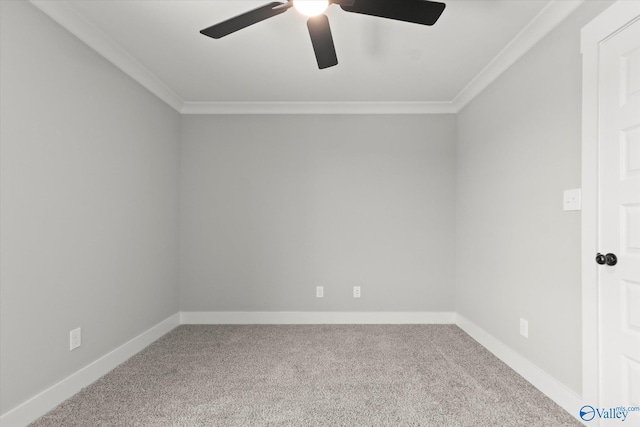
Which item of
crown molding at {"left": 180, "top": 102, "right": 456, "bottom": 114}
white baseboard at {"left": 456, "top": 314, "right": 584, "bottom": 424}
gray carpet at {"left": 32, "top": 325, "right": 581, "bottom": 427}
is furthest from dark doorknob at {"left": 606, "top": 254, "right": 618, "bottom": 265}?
crown molding at {"left": 180, "top": 102, "right": 456, "bottom": 114}

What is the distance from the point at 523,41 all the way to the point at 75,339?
11.2 ft

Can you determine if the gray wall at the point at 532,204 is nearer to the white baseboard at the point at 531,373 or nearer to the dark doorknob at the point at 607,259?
the white baseboard at the point at 531,373

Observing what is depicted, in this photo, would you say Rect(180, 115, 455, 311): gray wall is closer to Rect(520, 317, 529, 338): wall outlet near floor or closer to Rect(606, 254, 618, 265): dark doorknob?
Rect(520, 317, 529, 338): wall outlet near floor

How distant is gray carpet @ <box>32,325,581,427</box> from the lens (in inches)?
74.2

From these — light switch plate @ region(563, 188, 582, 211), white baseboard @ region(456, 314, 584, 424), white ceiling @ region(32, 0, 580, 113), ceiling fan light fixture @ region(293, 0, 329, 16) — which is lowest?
white baseboard @ region(456, 314, 584, 424)

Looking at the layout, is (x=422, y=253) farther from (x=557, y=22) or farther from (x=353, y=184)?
(x=557, y=22)

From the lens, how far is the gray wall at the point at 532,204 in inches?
77.1

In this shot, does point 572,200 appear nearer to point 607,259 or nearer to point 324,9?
point 607,259

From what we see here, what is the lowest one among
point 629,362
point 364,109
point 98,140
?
point 629,362

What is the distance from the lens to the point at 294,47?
8.26ft

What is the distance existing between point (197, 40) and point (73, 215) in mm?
1378

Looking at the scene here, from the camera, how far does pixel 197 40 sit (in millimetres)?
2412

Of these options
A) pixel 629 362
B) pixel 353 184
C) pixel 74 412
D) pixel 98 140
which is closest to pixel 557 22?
pixel 629 362

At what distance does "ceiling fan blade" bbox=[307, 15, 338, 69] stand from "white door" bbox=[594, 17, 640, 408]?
1335mm
